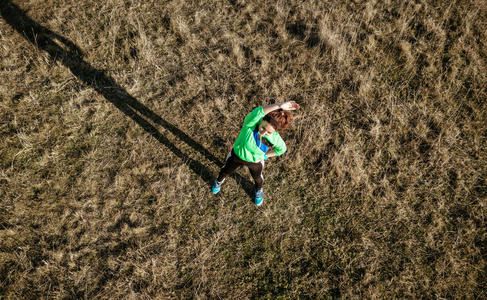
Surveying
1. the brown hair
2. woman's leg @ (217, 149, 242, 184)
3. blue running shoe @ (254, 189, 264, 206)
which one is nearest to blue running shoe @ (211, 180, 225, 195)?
woman's leg @ (217, 149, 242, 184)

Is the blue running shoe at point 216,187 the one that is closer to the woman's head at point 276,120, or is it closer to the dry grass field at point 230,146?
the dry grass field at point 230,146

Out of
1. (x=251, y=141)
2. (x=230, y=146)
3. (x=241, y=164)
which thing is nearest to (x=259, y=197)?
(x=241, y=164)

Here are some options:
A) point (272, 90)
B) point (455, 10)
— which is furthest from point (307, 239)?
point (455, 10)

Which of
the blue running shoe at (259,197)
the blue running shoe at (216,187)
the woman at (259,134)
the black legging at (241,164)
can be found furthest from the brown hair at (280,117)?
the blue running shoe at (216,187)

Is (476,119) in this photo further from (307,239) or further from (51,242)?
(51,242)

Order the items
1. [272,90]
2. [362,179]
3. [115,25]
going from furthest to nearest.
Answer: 1. [115,25]
2. [272,90]
3. [362,179]

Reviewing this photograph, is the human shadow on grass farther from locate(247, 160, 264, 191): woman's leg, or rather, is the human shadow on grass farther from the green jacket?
the green jacket
